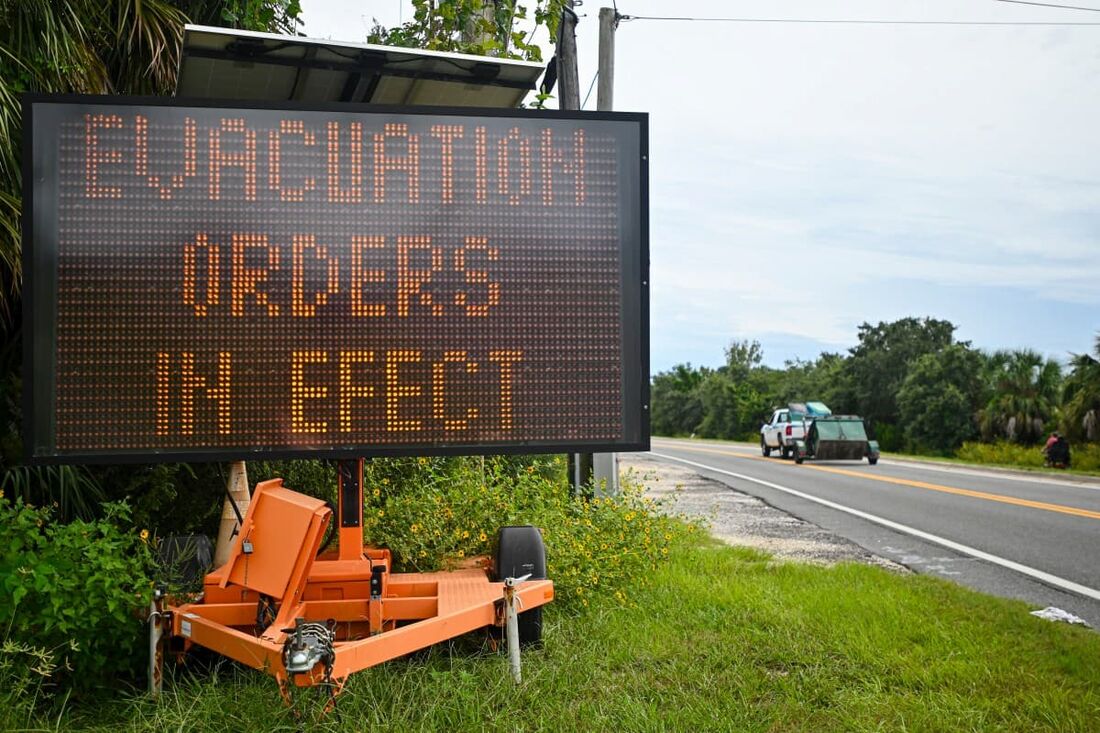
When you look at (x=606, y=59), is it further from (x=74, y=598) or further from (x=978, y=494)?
(x=978, y=494)

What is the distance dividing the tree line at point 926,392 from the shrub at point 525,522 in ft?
87.2

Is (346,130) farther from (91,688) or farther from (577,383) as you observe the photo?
(91,688)

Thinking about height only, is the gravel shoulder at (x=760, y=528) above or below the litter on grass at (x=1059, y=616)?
below

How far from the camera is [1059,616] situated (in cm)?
704

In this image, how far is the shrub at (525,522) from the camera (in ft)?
20.4

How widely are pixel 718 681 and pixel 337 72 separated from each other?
3.91 meters

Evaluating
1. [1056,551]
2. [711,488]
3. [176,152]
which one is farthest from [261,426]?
[711,488]

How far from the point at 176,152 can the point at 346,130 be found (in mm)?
718

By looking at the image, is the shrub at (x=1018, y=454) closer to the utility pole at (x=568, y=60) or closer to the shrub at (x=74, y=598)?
the utility pole at (x=568, y=60)

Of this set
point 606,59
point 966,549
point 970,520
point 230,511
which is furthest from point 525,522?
point 970,520

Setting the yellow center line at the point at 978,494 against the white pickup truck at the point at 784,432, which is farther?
the white pickup truck at the point at 784,432

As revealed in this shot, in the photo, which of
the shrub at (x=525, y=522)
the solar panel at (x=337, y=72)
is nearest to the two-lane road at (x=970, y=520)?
the shrub at (x=525, y=522)

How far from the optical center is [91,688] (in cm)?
458

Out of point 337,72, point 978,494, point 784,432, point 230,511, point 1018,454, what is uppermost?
point 337,72
